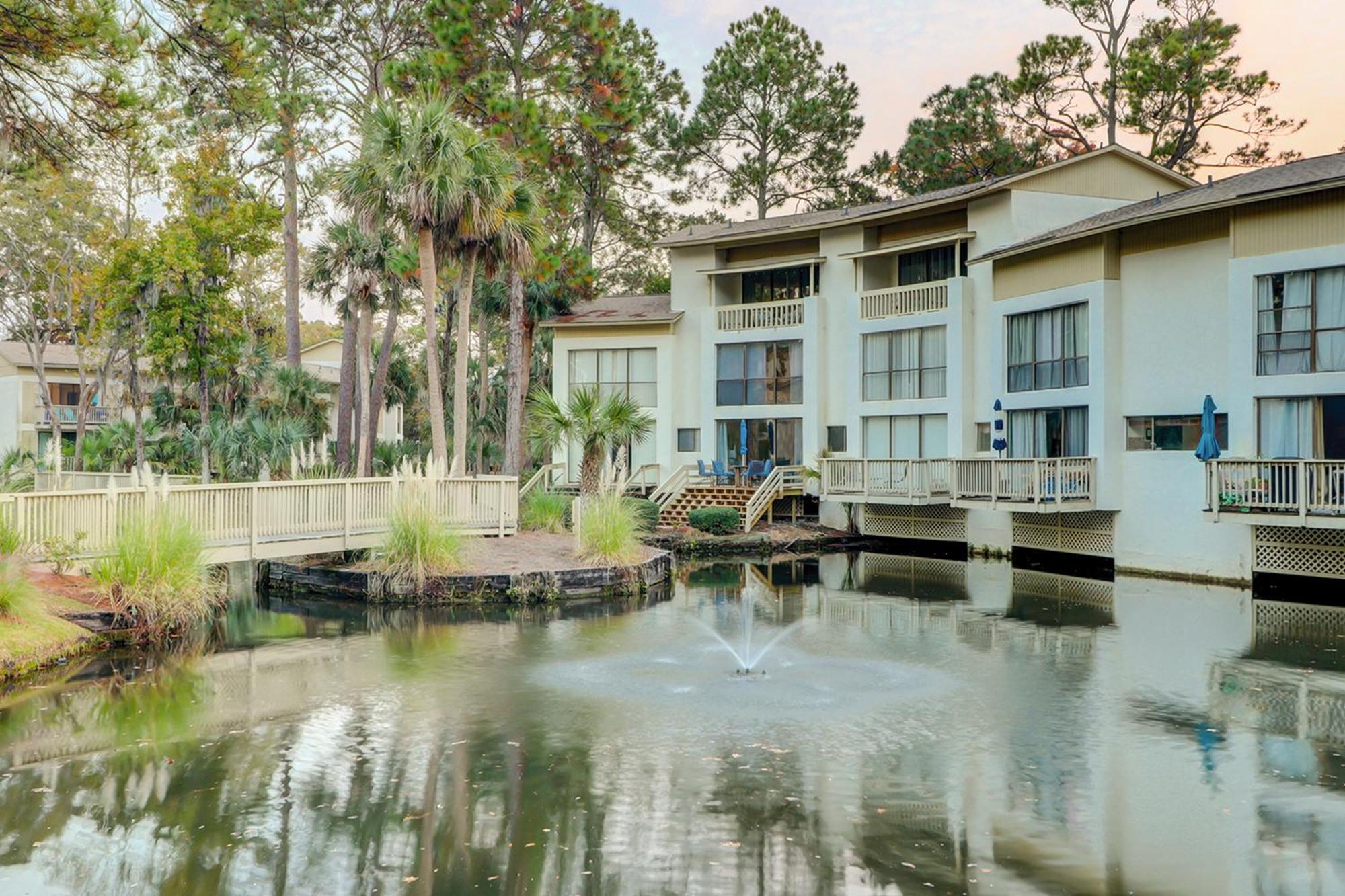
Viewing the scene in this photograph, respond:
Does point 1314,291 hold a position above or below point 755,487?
above

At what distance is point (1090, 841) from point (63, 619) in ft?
42.4

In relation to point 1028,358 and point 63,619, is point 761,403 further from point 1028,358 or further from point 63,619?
point 63,619

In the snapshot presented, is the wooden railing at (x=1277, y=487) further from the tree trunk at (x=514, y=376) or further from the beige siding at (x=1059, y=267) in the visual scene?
the tree trunk at (x=514, y=376)

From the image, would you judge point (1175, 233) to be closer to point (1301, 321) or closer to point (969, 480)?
point (1301, 321)

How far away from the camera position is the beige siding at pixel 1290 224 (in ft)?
70.2

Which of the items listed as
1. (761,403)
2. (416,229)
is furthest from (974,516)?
(416,229)

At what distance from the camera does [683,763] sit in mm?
9930

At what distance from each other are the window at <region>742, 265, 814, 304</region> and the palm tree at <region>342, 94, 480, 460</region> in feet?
48.2

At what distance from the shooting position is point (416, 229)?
2547 centimetres

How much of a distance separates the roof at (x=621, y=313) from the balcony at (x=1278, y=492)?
786 inches

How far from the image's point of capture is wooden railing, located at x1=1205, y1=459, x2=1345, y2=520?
20.4 metres

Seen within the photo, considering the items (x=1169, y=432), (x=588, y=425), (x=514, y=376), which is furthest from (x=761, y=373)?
(x=1169, y=432)

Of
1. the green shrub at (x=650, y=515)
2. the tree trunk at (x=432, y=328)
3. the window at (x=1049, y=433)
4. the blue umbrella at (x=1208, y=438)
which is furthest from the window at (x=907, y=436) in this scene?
the tree trunk at (x=432, y=328)

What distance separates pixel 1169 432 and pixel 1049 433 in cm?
361
